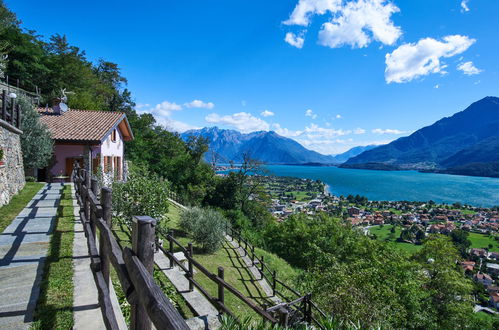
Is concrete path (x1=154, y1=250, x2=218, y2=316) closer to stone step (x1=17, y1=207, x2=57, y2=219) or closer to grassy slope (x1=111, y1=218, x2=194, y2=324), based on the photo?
grassy slope (x1=111, y1=218, x2=194, y2=324)

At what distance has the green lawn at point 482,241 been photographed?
4581 centimetres

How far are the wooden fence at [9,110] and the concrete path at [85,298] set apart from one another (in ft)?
24.5

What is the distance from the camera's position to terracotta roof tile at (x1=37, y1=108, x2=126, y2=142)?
47.1ft

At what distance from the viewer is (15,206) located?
26.1 ft

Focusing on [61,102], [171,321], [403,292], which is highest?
[61,102]

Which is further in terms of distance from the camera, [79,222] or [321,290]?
[321,290]

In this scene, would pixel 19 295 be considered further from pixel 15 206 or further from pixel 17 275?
pixel 15 206

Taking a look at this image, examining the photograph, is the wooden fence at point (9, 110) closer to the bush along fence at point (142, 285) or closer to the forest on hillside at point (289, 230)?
the forest on hillside at point (289, 230)

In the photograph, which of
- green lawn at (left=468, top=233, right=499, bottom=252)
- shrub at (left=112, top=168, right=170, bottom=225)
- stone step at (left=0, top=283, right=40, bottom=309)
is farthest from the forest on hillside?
green lawn at (left=468, top=233, right=499, bottom=252)

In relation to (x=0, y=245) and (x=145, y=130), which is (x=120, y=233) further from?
(x=145, y=130)

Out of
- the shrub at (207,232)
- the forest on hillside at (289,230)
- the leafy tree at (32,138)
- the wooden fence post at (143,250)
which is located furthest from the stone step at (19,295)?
the leafy tree at (32,138)

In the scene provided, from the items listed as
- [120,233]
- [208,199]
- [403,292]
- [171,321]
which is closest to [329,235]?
[403,292]

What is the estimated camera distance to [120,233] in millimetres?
9273

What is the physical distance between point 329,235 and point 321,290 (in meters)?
15.4
